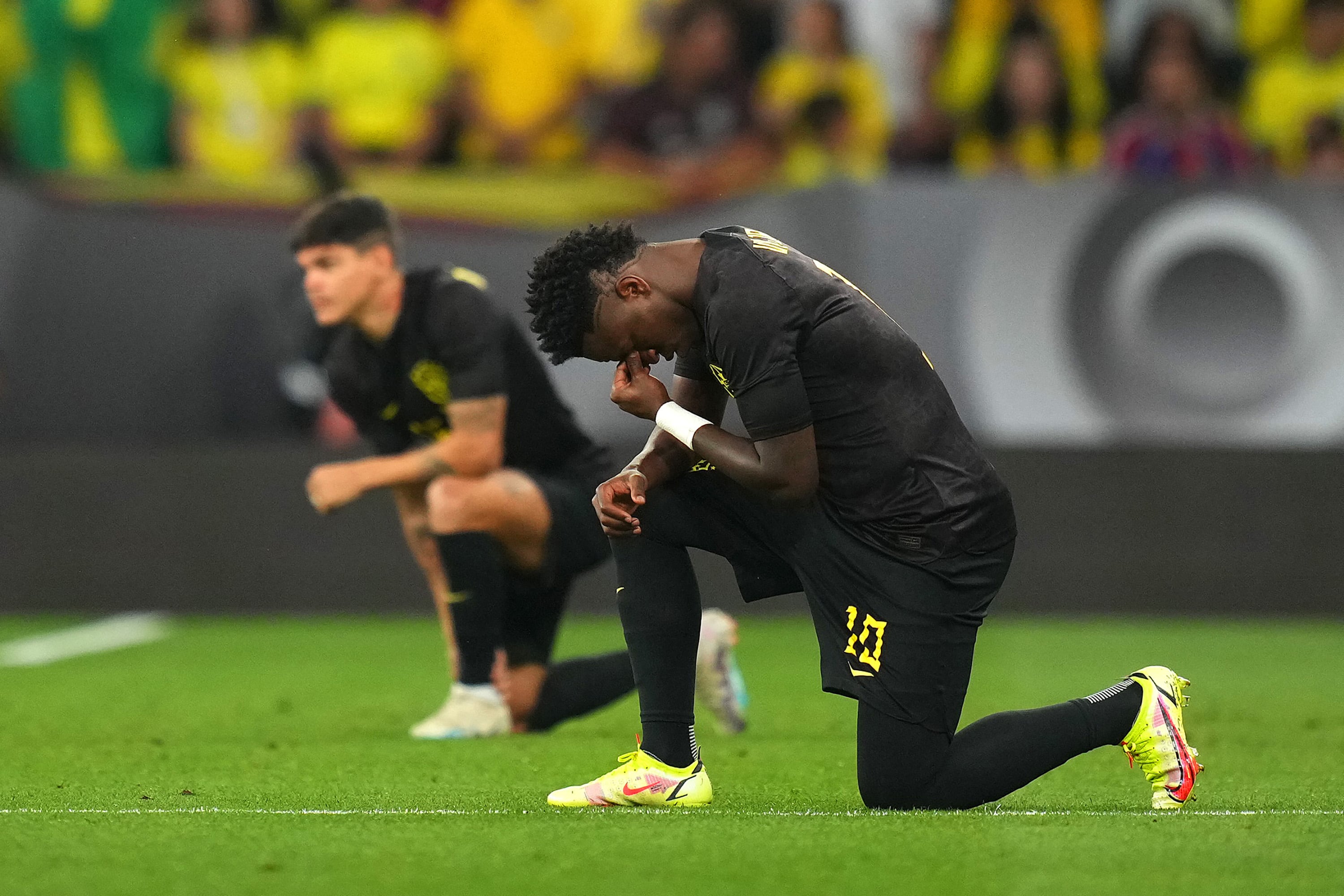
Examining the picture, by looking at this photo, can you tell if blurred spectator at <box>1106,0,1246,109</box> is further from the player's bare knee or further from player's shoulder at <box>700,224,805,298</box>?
player's shoulder at <box>700,224,805,298</box>

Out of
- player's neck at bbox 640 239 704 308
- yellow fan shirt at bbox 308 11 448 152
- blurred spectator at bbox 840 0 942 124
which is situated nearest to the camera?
player's neck at bbox 640 239 704 308

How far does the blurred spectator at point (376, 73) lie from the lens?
1066 cm

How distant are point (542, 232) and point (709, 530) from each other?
5.62m

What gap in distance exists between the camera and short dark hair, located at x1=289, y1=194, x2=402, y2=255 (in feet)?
19.1

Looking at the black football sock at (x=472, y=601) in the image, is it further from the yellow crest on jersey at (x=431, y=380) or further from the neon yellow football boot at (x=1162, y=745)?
the neon yellow football boot at (x=1162, y=745)

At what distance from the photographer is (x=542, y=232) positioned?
382 inches

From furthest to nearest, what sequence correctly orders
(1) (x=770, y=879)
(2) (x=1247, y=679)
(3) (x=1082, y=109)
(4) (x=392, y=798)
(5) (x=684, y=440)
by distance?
(3) (x=1082, y=109) → (2) (x=1247, y=679) → (4) (x=392, y=798) → (5) (x=684, y=440) → (1) (x=770, y=879)

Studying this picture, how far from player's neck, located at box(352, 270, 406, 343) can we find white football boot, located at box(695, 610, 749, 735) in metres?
1.38

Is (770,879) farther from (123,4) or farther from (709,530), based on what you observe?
(123,4)

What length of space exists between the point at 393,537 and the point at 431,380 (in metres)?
4.13

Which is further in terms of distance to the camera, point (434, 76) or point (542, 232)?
point (434, 76)

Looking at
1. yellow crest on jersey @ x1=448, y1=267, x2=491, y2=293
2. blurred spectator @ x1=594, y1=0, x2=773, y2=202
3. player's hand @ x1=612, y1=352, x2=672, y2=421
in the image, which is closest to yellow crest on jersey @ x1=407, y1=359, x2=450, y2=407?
yellow crest on jersey @ x1=448, y1=267, x2=491, y2=293

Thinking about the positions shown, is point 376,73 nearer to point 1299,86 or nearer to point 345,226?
point 345,226

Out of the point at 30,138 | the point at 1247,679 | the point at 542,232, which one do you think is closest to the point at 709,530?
the point at 1247,679
